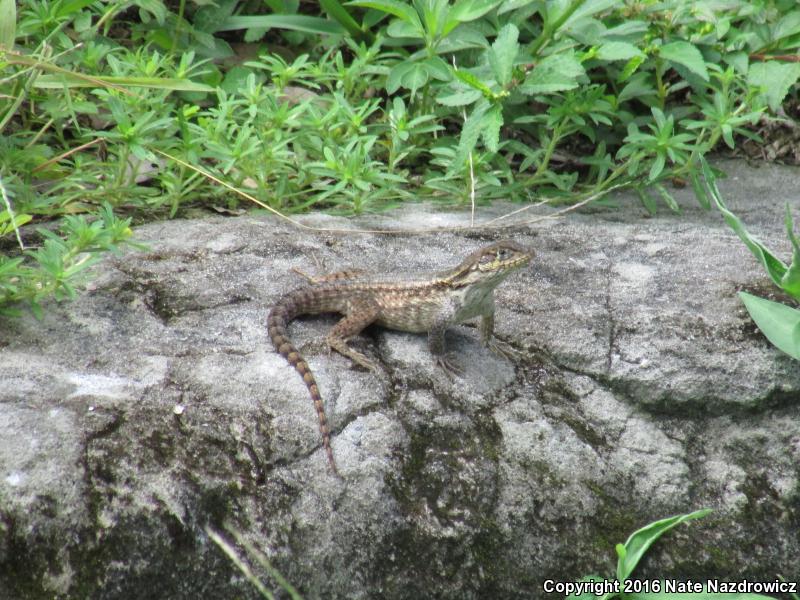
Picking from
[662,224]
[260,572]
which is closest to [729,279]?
[662,224]

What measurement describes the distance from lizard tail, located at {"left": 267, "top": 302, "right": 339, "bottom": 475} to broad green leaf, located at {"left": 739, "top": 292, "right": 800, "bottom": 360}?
7.11 feet

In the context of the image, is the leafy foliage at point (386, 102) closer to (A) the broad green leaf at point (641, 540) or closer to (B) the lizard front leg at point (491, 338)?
(B) the lizard front leg at point (491, 338)

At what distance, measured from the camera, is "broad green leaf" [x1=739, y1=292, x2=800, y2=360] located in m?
4.04

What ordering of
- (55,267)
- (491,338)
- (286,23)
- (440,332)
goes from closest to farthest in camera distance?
(55,267) < (440,332) < (491,338) < (286,23)

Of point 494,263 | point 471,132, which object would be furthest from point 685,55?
point 494,263

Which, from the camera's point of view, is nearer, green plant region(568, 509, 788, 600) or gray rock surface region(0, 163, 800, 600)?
gray rock surface region(0, 163, 800, 600)

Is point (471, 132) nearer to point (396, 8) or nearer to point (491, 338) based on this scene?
point (396, 8)

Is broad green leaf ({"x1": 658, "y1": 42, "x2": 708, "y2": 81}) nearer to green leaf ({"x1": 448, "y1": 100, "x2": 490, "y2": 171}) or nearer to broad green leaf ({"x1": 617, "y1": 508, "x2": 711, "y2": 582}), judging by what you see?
green leaf ({"x1": 448, "y1": 100, "x2": 490, "y2": 171})

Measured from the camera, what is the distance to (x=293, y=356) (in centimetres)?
388

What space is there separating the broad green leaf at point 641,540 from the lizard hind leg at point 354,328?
53.1 inches

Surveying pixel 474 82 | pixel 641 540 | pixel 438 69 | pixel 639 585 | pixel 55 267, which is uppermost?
pixel 474 82

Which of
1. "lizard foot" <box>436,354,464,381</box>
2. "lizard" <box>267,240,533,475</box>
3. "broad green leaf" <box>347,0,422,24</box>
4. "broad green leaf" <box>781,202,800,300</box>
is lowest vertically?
"lizard foot" <box>436,354,464,381</box>

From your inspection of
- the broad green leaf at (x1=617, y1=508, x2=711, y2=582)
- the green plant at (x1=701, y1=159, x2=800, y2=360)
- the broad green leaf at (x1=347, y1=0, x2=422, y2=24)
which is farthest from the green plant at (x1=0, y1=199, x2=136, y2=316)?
the green plant at (x1=701, y1=159, x2=800, y2=360)

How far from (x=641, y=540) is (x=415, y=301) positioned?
60.3 inches
